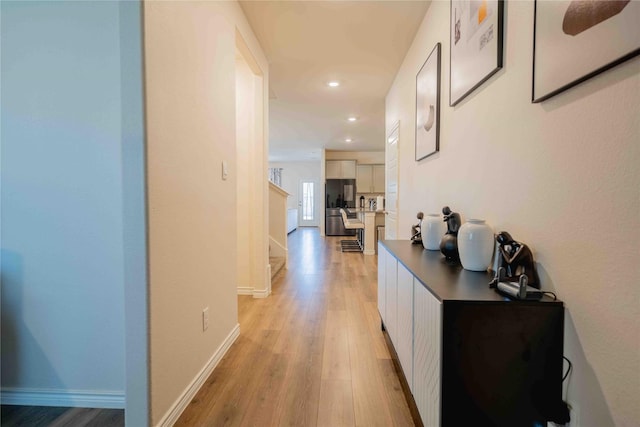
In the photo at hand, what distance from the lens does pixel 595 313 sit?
2.68 feet

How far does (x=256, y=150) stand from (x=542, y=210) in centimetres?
256

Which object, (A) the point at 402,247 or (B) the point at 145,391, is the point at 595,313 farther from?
(B) the point at 145,391

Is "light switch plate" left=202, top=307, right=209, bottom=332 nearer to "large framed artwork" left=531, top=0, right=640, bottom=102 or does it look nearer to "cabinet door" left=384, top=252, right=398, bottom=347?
"cabinet door" left=384, top=252, right=398, bottom=347

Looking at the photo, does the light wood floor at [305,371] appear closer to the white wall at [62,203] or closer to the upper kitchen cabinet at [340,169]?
the white wall at [62,203]

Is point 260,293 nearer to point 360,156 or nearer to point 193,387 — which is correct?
point 193,387

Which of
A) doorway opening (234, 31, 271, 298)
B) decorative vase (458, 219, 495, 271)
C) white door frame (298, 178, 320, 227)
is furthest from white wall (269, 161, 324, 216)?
decorative vase (458, 219, 495, 271)

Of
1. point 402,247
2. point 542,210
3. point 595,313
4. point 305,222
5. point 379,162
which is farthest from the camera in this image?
point 305,222

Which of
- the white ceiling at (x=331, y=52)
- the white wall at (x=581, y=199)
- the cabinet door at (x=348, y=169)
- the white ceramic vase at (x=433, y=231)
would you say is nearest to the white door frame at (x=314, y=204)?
the cabinet door at (x=348, y=169)

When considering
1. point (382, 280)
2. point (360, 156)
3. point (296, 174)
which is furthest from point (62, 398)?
point (296, 174)

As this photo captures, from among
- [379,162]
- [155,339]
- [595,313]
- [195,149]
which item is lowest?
[155,339]

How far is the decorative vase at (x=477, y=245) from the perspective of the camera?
129 cm

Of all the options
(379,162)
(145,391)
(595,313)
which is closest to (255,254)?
(145,391)

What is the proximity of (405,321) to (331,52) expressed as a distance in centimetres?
267

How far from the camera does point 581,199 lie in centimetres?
86
